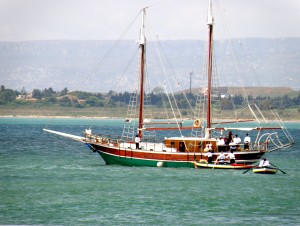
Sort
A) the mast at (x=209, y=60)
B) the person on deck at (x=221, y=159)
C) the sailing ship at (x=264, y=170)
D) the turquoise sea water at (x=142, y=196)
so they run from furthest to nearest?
the mast at (x=209, y=60) < the person on deck at (x=221, y=159) < the sailing ship at (x=264, y=170) < the turquoise sea water at (x=142, y=196)

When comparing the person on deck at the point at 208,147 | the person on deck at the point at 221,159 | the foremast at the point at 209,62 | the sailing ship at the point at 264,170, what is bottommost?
the sailing ship at the point at 264,170

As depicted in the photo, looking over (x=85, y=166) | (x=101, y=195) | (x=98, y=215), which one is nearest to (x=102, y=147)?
(x=85, y=166)

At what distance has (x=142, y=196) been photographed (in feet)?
207

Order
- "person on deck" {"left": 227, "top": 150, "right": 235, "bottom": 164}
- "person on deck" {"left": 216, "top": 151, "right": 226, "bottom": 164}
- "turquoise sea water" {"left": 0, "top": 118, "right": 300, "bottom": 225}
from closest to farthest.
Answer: "turquoise sea water" {"left": 0, "top": 118, "right": 300, "bottom": 225}, "person on deck" {"left": 227, "top": 150, "right": 235, "bottom": 164}, "person on deck" {"left": 216, "top": 151, "right": 226, "bottom": 164}

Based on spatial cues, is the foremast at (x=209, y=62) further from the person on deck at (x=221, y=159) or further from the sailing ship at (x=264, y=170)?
the sailing ship at (x=264, y=170)

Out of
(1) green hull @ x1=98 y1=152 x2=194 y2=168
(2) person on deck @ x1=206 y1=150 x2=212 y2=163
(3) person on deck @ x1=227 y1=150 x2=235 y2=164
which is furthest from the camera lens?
(1) green hull @ x1=98 y1=152 x2=194 y2=168

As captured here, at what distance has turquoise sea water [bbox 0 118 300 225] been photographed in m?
53.4

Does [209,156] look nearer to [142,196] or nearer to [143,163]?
[143,163]

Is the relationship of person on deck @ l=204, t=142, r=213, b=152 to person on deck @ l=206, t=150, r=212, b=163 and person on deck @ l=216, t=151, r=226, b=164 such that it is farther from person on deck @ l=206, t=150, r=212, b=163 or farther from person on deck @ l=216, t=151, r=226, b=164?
person on deck @ l=216, t=151, r=226, b=164

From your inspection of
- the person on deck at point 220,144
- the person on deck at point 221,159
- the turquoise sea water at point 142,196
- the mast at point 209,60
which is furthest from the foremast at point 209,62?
the turquoise sea water at point 142,196

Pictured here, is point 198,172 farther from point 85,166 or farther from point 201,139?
point 85,166

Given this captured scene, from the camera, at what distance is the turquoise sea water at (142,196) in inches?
2101

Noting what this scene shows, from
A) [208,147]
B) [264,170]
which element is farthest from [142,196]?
[208,147]

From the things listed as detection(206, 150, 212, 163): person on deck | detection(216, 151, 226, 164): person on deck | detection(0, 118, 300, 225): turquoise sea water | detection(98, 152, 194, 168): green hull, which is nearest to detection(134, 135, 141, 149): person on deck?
detection(98, 152, 194, 168): green hull
